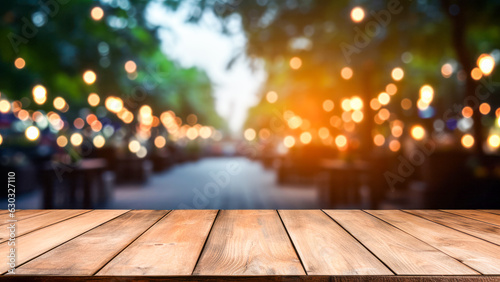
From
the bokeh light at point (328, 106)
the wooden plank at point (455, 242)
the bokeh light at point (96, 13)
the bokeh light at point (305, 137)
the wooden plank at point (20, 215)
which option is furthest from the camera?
the bokeh light at point (305, 137)

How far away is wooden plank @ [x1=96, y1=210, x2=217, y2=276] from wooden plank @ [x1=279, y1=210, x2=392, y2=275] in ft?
1.31

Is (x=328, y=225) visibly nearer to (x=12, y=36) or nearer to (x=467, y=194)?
(x=467, y=194)

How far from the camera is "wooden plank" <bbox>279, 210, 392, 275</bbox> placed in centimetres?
123

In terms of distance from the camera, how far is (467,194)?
6090 mm

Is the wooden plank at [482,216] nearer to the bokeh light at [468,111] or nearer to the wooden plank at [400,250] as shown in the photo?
the wooden plank at [400,250]

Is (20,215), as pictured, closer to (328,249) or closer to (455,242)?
(328,249)

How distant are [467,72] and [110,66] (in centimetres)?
885

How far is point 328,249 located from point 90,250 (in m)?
0.91

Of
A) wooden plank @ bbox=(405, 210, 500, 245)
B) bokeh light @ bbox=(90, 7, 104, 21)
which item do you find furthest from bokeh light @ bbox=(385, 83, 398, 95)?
wooden plank @ bbox=(405, 210, 500, 245)

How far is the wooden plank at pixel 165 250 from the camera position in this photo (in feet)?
4.02

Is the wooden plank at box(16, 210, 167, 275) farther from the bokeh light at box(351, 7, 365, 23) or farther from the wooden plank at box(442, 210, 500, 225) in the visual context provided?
the bokeh light at box(351, 7, 365, 23)

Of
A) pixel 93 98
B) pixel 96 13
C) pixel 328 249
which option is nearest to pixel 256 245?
pixel 328 249

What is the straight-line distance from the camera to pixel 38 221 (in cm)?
201

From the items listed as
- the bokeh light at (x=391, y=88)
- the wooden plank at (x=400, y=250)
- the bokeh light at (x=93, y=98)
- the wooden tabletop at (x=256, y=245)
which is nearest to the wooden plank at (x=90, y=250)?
the wooden tabletop at (x=256, y=245)
